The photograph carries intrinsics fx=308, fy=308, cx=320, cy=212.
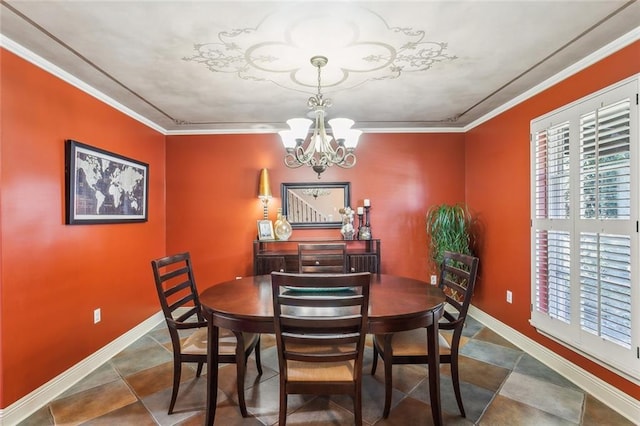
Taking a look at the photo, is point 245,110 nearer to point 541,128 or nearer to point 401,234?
point 401,234

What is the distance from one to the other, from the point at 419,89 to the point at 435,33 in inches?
33.9

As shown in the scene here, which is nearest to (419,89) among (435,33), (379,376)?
(435,33)

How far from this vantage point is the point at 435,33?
1.88m

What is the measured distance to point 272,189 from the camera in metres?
3.99

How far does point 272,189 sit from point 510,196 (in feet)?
8.87

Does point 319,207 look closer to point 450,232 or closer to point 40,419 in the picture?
point 450,232

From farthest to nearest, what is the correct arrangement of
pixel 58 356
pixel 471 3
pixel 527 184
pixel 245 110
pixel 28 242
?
pixel 245 110, pixel 527 184, pixel 58 356, pixel 28 242, pixel 471 3

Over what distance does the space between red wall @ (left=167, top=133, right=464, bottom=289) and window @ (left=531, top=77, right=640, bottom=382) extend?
52.3 inches

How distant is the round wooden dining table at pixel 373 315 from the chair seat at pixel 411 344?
0.39ft

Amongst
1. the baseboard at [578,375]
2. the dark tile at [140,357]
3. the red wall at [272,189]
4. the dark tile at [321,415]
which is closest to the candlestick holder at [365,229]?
the red wall at [272,189]

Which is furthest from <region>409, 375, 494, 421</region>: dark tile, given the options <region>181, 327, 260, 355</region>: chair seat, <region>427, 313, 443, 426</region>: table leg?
<region>181, 327, 260, 355</region>: chair seat

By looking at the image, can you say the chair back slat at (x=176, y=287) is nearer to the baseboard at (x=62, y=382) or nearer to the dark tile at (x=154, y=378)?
the dark tile at (x=154, y=378)

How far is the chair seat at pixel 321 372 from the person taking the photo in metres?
1.65

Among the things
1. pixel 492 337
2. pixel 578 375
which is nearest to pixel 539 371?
pixel 578 375
